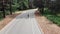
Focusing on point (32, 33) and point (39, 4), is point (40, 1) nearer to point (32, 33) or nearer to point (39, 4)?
point (39, 4)

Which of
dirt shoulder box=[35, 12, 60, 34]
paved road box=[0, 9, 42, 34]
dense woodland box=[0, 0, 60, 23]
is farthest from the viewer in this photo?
dense woodland box=[0, 0, 60, 23]

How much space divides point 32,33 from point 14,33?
1854 mm

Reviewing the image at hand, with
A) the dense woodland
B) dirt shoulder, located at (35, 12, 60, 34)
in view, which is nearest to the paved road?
dirt shoulder, located at (35, 12, 60, 34)

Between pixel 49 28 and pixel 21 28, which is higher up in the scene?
pixel 49 28

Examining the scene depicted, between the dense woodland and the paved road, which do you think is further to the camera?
the dense woodland

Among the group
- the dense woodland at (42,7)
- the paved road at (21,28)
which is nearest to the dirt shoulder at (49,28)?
the paved road at (21,28)

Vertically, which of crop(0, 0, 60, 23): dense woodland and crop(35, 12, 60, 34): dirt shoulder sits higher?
crop(35, 12, 60, 34): dirt shoulder

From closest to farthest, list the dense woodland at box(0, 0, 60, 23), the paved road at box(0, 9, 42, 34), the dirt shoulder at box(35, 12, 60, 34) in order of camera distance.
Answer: the paved road at box(0, 9, 42, 34) < the dirt shoulder at box(35, 12, 60, 34) < the dense woodland at box(0, 0, 60, 23)

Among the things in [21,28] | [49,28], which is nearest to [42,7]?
[21,28]

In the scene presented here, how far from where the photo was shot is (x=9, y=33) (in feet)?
62.5

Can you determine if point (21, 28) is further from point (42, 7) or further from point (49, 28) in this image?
point (42, 7)

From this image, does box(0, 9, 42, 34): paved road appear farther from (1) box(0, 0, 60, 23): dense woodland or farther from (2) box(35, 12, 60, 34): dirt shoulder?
(1) box(0, 0, 60, 23): dense woodland

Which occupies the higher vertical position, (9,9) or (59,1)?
(59,1)

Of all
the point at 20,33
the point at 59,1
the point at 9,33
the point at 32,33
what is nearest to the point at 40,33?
the point at 32,33
